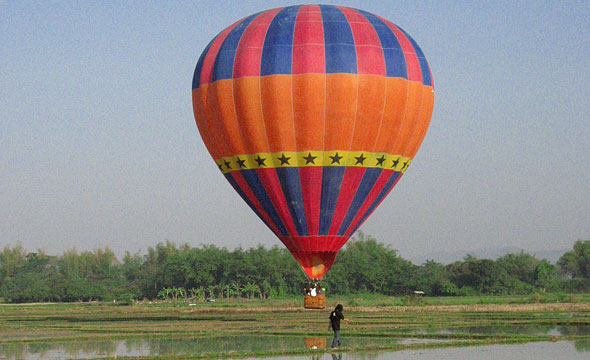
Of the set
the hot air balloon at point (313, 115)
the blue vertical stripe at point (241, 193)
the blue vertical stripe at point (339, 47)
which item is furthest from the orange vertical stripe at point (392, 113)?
the blue vertical stripe at point (241, 193)

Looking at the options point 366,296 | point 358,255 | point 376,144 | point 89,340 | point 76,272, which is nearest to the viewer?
point 89,340

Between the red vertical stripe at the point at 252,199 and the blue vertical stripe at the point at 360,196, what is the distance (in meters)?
2.62

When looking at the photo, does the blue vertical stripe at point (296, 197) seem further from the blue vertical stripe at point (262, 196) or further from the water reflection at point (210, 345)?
the water reflection at point (210, 345)

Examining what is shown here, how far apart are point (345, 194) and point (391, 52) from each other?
5804 mm

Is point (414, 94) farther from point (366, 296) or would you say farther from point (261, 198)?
point (366, 296)

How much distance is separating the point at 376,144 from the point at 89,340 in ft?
42.3

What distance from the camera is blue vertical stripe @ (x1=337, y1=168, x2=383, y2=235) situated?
118ft

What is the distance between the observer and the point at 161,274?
87188 millimetres

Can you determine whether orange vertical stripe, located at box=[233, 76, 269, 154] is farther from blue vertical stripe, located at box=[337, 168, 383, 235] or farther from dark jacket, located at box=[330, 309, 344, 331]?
dark jacket, located at box=[330, 309, 344, 331]

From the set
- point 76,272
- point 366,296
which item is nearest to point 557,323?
point 366,296

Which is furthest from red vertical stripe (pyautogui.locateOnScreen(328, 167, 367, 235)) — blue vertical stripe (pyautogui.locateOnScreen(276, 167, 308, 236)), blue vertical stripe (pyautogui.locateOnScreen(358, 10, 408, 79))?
blue vertical stripe (pyautogui.locateOnScreen(358, 10, 408, 79))

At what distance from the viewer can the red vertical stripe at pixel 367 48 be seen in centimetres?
3544

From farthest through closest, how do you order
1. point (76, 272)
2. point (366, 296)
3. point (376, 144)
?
point (76, 272), point (366, 296), point (376, 144)

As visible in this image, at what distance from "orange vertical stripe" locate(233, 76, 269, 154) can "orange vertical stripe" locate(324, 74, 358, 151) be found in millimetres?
2509
